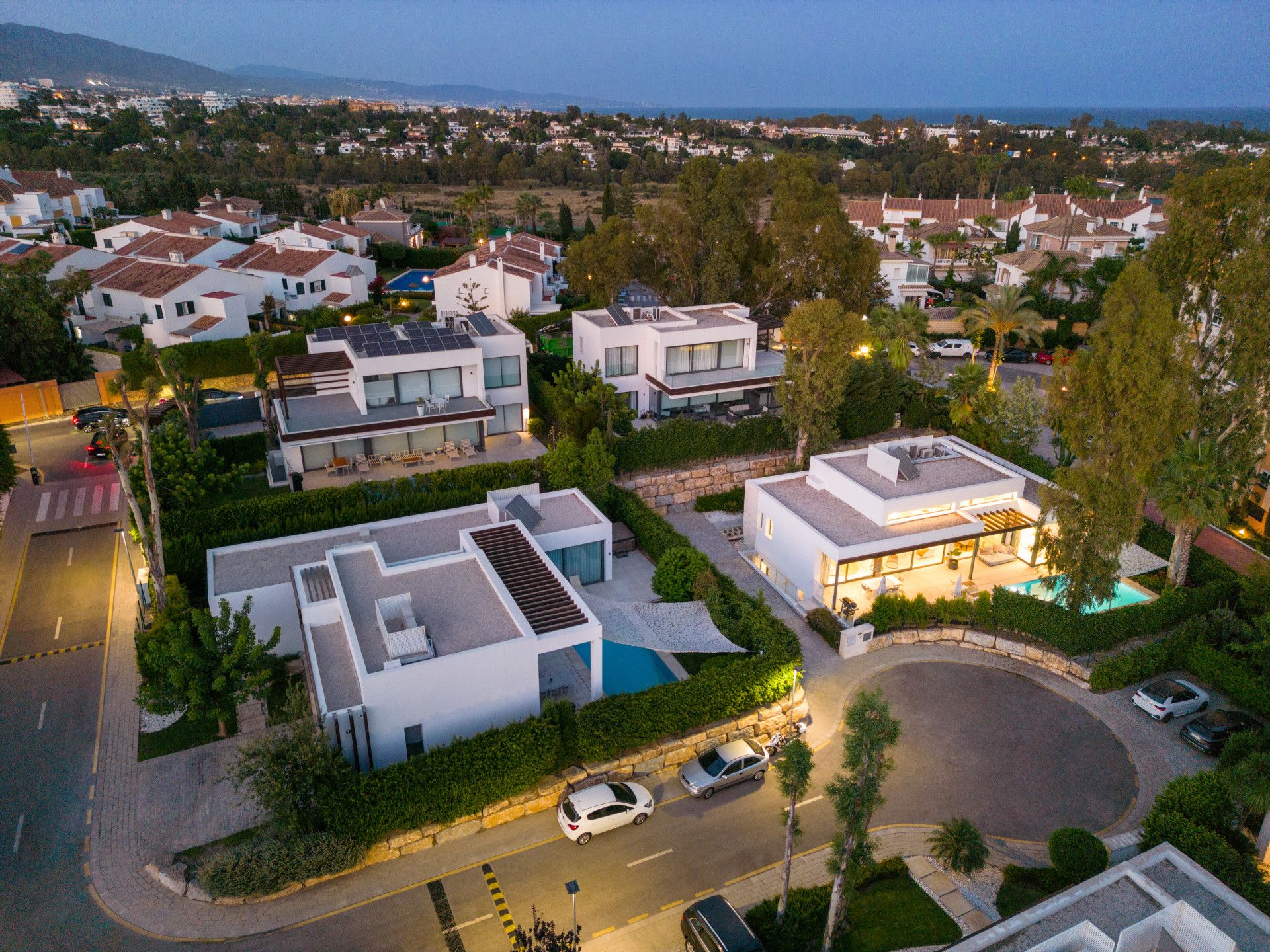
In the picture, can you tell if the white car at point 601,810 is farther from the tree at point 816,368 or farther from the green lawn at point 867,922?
the tree at point 816,368

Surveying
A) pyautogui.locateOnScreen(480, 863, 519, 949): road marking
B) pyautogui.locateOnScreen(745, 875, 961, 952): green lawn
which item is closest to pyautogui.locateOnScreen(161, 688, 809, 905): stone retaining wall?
pyautogui.locateOnScreen(480, 863, 519, 949): road marking

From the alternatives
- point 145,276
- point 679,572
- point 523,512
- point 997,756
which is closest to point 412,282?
point 145,276

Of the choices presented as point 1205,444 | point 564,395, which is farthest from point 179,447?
point 1205,444

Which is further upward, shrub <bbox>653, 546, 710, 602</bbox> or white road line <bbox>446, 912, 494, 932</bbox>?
shrub <bbox>653, 546, 710, 602</bbox>

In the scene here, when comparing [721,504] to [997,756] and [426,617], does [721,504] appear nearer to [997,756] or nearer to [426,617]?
[997,756]

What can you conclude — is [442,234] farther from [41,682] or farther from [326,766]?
[326,766]

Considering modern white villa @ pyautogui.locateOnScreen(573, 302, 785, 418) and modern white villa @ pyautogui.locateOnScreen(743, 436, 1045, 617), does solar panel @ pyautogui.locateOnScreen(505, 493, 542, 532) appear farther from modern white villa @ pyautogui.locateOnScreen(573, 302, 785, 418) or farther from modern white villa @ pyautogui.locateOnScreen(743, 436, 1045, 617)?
modern white villa @ pyautogui.locateOnScreen(573, 302, 785, 418)

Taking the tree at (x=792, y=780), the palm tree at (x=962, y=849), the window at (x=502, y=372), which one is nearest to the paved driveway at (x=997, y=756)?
the palm tree at (x=962, y=849)
